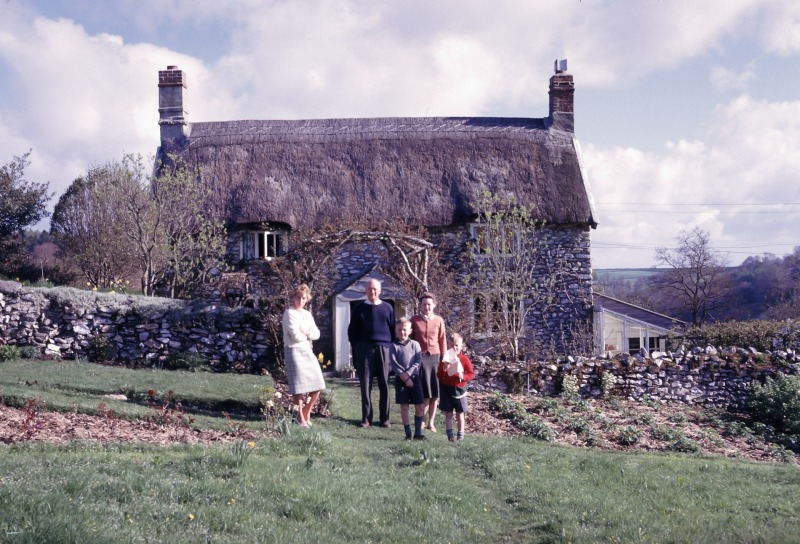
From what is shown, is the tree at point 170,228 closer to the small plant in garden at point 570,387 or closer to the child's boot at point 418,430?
the small plant in garden at point 570,387

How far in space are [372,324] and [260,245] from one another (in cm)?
1024

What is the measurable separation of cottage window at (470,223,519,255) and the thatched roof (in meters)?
0.57

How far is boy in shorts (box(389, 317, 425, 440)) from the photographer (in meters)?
8.60

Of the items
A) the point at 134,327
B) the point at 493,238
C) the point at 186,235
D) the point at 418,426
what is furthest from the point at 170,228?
the point at 418,426

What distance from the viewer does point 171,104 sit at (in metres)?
21.2

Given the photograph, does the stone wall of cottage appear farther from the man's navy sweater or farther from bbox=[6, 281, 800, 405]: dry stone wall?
the man's navy sweater

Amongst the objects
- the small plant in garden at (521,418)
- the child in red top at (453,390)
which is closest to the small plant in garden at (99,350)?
the small plant in garden at (521,418)

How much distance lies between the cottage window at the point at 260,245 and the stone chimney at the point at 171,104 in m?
4.58

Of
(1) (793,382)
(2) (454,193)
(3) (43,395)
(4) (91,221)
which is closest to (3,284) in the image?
(3) (43,395)

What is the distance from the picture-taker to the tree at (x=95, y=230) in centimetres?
2181

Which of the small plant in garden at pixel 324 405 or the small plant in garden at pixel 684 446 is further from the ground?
the small plant in garden at pixel 324 405

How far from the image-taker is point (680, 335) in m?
19.0

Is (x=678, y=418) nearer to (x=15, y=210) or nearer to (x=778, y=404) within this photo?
(x=778, y=404)

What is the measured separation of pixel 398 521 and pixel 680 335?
15902 mm
